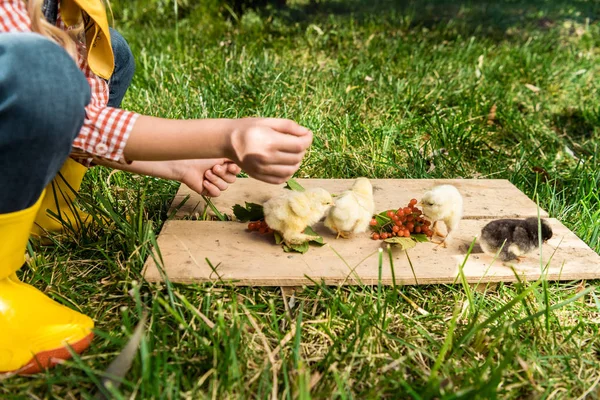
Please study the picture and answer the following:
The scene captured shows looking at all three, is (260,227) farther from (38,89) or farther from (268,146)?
(38,89)

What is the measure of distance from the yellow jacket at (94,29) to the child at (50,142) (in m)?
0.03

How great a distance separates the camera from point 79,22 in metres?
1.53

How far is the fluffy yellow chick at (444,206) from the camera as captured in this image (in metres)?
1.67

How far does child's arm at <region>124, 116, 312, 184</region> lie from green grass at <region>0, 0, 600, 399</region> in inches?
12.2

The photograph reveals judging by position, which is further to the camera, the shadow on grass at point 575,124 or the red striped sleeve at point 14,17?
the shadow on grass at point 575,124

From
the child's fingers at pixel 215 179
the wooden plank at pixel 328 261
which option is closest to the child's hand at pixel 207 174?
the child's fingers at pixel 215 179

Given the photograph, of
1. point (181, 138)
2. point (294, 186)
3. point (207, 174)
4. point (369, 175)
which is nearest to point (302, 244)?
point (294, 186)

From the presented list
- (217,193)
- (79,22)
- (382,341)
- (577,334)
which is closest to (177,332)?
(382,341)

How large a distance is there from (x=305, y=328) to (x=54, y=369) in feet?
1.82

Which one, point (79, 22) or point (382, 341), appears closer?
point (382, 341)

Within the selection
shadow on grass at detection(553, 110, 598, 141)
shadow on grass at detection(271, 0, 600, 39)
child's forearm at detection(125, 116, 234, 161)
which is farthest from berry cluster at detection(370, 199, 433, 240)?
shadow on grass at detection(271, 0, 600, 39)

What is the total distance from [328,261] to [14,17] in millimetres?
915

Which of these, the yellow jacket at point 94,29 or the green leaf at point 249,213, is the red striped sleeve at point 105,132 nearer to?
the yellow jacket at point 94,29

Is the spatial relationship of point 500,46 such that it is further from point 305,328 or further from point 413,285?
point 305,328
